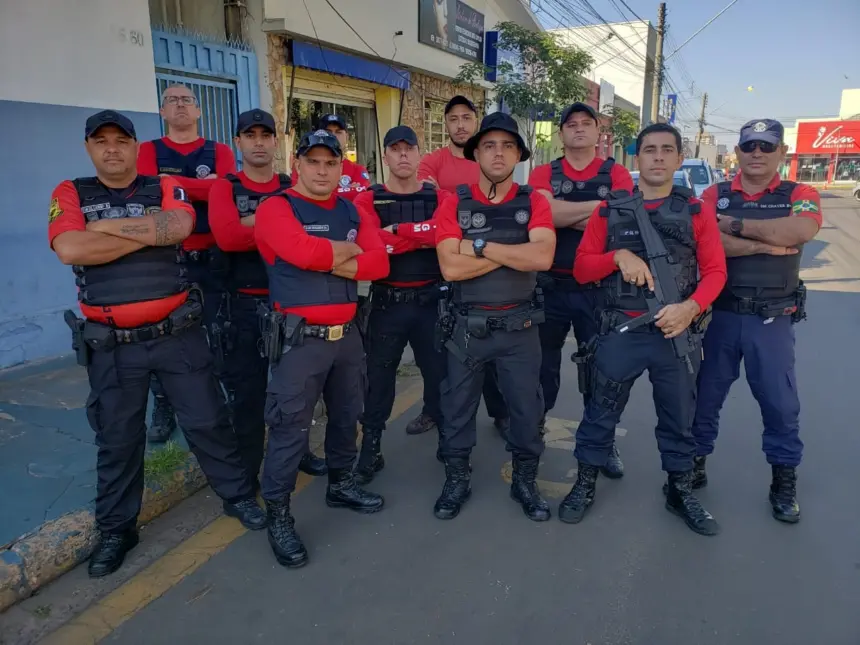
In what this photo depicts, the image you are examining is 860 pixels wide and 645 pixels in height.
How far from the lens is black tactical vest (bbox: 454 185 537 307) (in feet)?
10.4

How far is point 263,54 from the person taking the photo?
716 centimetres

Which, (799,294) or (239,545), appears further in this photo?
(799,294)

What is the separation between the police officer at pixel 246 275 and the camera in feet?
10.9

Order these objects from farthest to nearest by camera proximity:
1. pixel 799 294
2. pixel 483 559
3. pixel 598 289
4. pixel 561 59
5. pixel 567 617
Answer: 1. pixel 561 59
2. pixel 598 289
3. pixel 799 294
4. pixel 483 559
5. pixel 567 617

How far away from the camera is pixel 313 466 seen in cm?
385

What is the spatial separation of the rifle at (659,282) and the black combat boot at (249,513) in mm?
2119

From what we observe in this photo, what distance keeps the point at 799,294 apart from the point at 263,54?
20.5ft

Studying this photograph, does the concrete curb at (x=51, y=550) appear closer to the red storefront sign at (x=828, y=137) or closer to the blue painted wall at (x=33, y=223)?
the blue painted wall at (x=33, y=223)

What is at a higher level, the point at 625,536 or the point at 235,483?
the point at 235,483

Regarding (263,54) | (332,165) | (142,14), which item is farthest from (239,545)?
(263,54)

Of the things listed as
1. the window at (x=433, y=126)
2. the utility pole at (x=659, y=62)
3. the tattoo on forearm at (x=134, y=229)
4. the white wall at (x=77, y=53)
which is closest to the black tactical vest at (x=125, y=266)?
the tattoo on forearm at (x=134, y=229)

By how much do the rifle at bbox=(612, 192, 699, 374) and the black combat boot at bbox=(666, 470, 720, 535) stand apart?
0.68 metres

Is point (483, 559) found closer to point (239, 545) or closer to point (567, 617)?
point (567, 617)

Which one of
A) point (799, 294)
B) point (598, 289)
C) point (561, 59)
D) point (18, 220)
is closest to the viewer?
point (799, 294)
